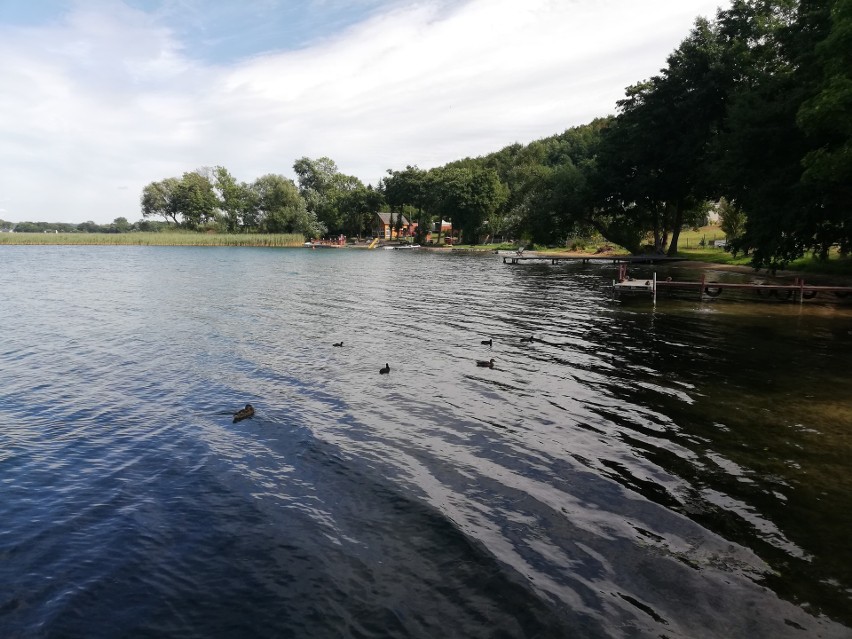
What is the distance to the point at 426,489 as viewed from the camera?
1058 centimetres

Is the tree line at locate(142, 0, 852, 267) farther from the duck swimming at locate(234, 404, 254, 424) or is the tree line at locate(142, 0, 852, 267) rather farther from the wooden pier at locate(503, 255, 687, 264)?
the duck swimming at locate(234, 404, 254, 424)

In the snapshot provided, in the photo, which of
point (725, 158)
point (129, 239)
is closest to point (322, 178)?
point (129, 239)

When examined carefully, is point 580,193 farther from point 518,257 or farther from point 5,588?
point 5,588

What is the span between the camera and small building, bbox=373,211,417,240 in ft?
554

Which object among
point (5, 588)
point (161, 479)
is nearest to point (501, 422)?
point (161, 479)

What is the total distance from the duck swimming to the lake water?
0.34m

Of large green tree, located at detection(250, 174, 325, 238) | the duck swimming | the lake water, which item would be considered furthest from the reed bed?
the duck swimming

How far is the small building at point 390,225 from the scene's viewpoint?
169 m

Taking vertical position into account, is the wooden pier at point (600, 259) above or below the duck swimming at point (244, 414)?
above

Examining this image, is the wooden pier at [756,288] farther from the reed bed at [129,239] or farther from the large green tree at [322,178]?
the large green tree at [322,178]

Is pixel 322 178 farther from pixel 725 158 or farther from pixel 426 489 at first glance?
pixel 426 489

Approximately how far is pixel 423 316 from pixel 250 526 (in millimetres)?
23182

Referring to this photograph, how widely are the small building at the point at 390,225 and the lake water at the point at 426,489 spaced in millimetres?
148418

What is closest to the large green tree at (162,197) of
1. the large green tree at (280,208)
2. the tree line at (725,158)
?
the large green tree at (280,208)
